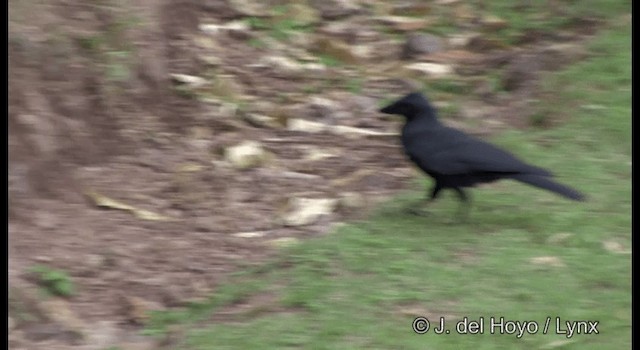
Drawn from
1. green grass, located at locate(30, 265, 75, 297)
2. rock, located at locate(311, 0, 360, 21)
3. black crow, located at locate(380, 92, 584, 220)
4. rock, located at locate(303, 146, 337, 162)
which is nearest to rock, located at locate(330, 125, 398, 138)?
rock, located at locate(303, 146, 337, 162)

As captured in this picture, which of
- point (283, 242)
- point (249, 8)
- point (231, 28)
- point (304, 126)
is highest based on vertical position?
point (249, 8)

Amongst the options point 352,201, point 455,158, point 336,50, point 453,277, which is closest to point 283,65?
point 336,50

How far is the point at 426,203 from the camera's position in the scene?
652 centimetres

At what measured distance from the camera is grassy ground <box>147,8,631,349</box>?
4984mm

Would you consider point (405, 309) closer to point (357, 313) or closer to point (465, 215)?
point (357, 313)

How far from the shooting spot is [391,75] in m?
8.75

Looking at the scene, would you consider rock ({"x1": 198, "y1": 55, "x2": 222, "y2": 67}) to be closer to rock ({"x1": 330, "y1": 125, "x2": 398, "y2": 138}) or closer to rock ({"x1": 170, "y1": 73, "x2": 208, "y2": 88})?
rock ({"x1": 170, "y1": 73, "x2": 208, "y2": 88})

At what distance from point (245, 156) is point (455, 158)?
1.55 metres

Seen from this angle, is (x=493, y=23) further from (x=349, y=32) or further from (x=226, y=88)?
(x=226, y=88)

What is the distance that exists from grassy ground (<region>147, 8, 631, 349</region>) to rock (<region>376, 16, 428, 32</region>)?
2.81 metres

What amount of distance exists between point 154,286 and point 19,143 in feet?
3.81

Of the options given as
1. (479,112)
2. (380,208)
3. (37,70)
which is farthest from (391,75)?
(37,70)

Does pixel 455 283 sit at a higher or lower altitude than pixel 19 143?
lower

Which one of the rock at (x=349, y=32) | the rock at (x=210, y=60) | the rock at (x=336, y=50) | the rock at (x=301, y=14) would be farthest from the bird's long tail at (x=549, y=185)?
the rock at (x=301, y=14)
